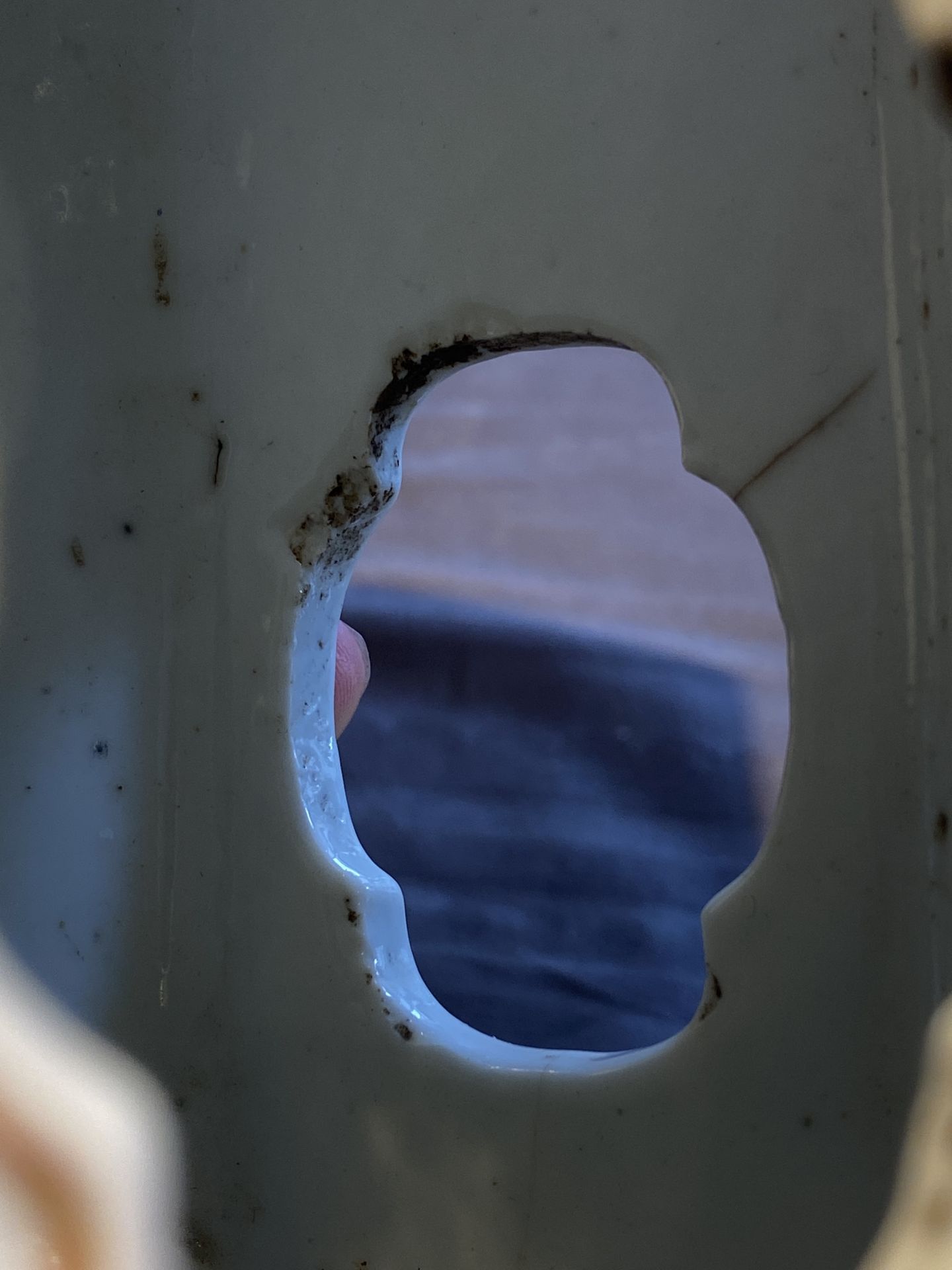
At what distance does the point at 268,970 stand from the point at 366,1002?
49mm

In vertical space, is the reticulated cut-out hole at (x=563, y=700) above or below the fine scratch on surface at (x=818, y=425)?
below

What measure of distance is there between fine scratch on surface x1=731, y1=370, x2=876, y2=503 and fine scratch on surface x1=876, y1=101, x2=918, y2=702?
0.04 feet

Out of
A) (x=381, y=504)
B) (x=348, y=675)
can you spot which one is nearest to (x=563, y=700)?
(x=348, y=675)

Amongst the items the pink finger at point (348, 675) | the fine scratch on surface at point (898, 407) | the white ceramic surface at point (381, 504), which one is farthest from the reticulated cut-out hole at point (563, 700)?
the fine scratch on surface at point (898, 407)

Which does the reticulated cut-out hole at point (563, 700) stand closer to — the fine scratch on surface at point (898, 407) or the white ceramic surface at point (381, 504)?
the white ceramic surface at point (381, 504)

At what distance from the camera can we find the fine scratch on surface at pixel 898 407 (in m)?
0.45

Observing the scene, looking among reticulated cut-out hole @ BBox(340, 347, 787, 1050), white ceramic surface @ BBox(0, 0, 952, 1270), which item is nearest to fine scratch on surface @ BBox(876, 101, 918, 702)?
Result: white ceramic surface @ BBox(0, 0, 952, 1270)

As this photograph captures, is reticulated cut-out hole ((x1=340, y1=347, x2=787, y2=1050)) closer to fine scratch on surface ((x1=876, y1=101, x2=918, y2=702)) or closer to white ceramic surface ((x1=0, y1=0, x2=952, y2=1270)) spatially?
white ceramic surface ((x1=0, y1=0, x2=952, y2=1270))

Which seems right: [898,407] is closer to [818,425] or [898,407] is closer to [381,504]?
[818,425]

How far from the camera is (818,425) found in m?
0.46

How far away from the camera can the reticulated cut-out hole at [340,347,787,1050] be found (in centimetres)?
138

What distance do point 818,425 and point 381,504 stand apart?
206 mm

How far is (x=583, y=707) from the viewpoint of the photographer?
1530mm

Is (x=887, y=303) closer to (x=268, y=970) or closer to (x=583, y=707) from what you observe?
(x=268, y=970)
